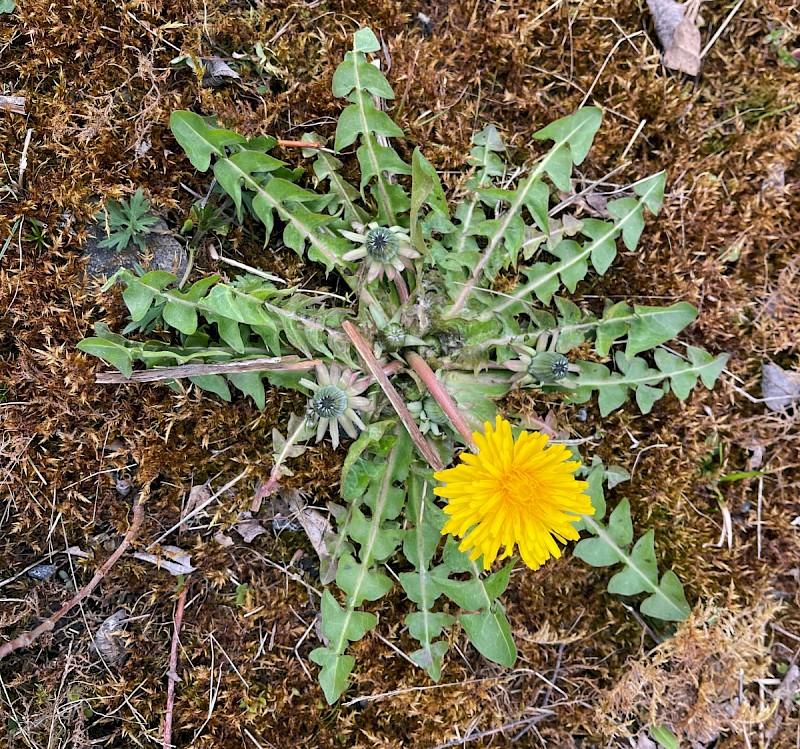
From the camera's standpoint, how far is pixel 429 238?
102 inches

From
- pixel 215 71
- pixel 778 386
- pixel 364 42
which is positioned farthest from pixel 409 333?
pixel 778 386

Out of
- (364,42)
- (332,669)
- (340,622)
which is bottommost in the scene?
(332,669)

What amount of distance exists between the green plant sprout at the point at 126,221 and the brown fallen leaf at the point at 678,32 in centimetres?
245

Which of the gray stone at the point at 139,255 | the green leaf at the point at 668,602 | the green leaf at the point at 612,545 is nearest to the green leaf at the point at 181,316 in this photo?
the gray stone at the point at 139,255

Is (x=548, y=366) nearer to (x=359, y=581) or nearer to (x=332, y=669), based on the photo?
(x=359, y=581)

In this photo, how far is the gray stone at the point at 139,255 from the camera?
8.30ft

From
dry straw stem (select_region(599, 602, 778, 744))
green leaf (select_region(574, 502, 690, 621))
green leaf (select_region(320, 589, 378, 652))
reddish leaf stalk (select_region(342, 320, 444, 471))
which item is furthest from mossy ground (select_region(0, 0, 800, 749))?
reddish leaf stalk (select_region(342, 320, 444, 471))

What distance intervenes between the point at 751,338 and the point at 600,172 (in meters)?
1.09

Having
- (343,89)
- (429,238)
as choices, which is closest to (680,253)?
(429,238)

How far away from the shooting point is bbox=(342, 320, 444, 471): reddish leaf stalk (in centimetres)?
227

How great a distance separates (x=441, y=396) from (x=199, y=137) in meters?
1.34

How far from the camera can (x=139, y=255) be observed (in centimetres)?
256

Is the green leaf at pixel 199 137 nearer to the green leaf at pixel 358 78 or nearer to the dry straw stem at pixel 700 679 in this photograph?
the green leaf at pixel 358 78

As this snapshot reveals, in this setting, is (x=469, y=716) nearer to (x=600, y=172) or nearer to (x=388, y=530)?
(x=388, y=530)
